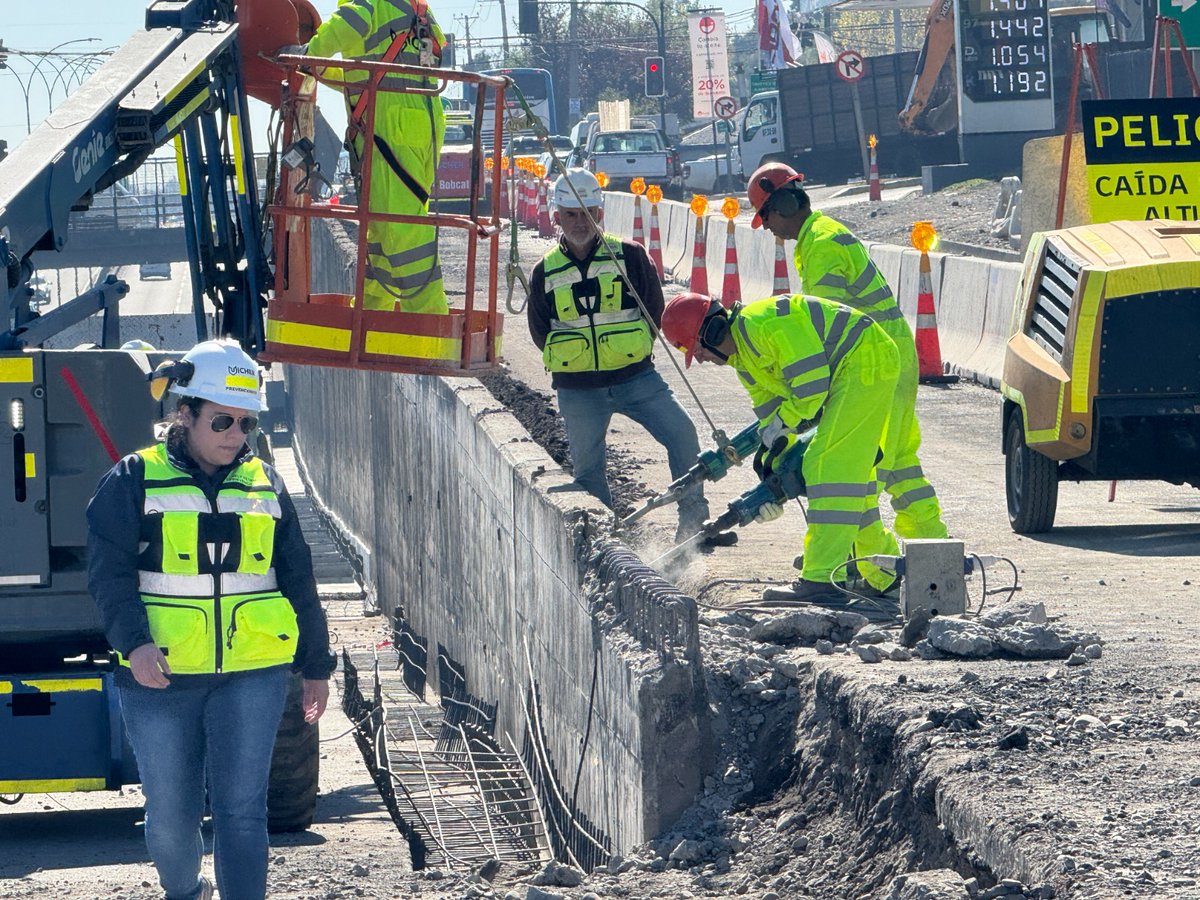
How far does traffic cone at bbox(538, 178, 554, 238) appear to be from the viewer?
35000 mm

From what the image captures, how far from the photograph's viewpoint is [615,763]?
26.2 ft

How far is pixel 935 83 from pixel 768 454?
33808mm

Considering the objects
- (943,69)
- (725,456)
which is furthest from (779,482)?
(943,69)

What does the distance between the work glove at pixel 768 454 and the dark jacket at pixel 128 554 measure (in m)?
3.33

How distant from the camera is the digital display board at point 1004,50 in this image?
110ft

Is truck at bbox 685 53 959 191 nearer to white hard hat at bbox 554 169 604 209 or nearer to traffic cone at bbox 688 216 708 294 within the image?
traffic cone at bbox 688 216 708 294

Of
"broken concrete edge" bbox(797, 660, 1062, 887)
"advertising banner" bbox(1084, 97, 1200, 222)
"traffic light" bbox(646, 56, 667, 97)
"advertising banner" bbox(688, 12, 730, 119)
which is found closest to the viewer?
"broken concrete edge" bbox(797, 660, 1062, 887)

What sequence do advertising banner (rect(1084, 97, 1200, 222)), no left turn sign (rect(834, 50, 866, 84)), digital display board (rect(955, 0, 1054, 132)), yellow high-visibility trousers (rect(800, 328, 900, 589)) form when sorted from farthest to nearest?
no left turn sign (rect(834, 50, 866, 84)) → digital display board (rect(955, 0, 1054, 132)) → advertising banner (rect(1084, 97, 1200, 222)) → yellow high-visibility trousers (rect(800, 328, 900, 589))

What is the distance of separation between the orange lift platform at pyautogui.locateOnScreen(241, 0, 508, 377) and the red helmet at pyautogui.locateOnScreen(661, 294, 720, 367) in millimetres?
1208

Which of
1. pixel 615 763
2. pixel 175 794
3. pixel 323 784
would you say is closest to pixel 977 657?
pixel 615 763

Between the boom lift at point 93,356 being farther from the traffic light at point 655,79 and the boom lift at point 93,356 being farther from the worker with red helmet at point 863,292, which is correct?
the traffic light at point 655,79

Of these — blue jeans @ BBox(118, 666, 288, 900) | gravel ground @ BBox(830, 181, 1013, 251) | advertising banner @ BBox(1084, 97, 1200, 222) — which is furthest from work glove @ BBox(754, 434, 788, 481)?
gravel ground @ BBox(830, 181, 1013, 251)

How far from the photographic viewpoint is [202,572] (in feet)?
18.6

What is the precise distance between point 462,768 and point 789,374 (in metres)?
4.31
